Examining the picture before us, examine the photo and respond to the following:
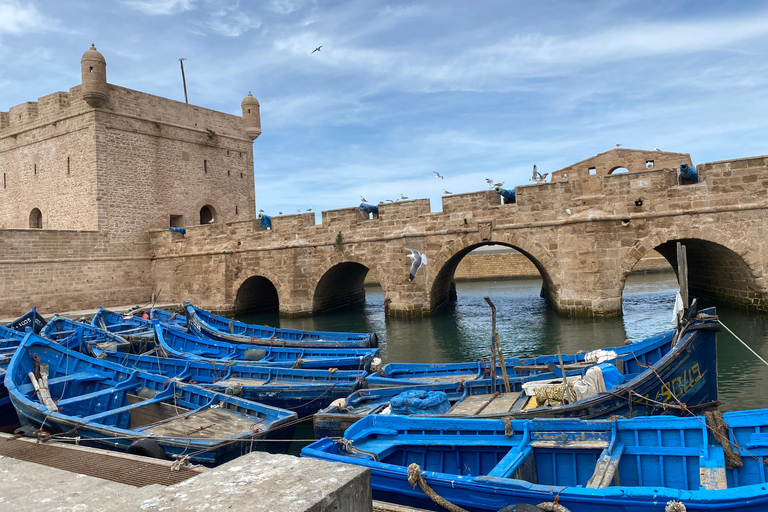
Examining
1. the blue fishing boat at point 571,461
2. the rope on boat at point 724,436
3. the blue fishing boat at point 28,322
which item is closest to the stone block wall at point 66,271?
the blue fishing boat at point 28,322

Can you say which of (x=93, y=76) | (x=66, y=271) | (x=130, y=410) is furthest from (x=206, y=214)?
(x=130, y=410)

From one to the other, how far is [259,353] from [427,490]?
782 cm

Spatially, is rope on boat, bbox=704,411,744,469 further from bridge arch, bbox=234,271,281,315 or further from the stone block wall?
the stone block wall

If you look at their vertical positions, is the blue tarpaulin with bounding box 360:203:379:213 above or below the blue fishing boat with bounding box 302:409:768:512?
above

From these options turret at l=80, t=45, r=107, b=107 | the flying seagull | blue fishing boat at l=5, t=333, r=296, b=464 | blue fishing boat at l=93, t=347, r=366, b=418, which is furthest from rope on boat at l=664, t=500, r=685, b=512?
turret at l=80, t=45, r=107, b=107

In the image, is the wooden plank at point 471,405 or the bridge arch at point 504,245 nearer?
the wooden plank at point 471,405

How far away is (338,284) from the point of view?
23828 mm

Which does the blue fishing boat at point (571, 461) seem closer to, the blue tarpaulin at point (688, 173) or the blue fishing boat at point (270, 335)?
the blue fishing boat at point (270, 335)

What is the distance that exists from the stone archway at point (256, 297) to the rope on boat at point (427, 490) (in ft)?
60.7

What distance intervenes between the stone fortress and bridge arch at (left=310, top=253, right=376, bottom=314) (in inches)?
4.0

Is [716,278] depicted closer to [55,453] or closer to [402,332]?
[402,332]

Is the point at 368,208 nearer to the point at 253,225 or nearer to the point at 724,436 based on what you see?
the point at 253,225

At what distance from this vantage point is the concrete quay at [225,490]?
2.25 meters

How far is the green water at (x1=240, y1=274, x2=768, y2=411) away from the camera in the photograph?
10.4 metres
